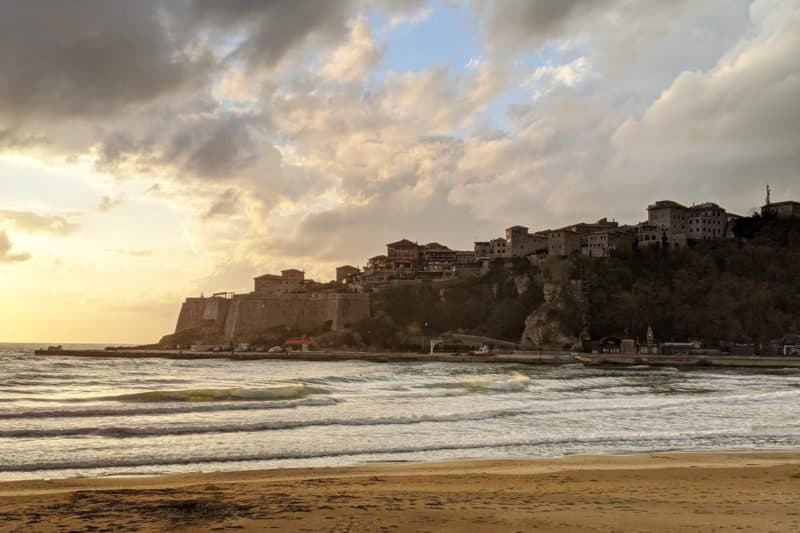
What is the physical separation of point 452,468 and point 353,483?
8.99 ft

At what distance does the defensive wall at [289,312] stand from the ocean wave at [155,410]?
253ft

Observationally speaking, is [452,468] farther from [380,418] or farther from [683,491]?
[380,418]

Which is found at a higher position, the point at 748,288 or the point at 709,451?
the point at 748,288

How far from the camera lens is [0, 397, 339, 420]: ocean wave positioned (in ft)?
66.6

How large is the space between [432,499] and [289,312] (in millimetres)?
98084

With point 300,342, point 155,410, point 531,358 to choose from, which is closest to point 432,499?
point 155,410

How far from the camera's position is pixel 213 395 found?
25.9m

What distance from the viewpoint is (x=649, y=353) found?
259 ft

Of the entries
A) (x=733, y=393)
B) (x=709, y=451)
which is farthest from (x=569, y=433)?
(x=733, y=393)

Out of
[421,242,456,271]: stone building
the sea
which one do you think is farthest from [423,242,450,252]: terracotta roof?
the sea

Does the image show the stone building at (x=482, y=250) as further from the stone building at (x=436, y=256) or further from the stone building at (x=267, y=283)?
the stone building at (x=267, y=283)

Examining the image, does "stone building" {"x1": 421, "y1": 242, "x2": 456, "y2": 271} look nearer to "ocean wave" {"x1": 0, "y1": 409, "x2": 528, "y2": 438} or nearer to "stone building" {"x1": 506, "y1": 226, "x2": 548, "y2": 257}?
"stone building" {"x1": 506, "y1": 226, "x2": 548, "y2": 257}

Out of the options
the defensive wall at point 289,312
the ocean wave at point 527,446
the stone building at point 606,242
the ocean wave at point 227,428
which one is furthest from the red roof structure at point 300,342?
the ocean wave at point 527,446

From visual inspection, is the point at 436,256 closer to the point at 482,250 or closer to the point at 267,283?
the point at 482,250
